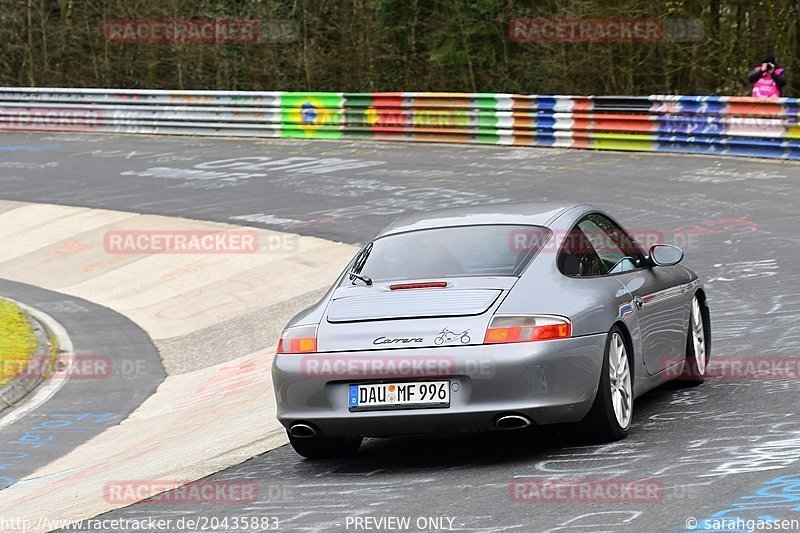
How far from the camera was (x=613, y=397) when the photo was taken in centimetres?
721

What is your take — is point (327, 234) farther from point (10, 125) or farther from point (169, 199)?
point (10, 125)

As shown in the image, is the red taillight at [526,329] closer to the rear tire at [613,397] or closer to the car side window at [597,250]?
the rear tire at [613,397]

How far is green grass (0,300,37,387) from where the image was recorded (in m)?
13.3

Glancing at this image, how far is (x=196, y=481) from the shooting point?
7.36 meters

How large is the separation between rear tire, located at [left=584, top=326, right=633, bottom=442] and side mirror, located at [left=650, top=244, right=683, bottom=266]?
0.94 metres

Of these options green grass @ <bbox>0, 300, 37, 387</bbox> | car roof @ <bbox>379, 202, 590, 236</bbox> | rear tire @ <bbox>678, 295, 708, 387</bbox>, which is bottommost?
green grass @ <bbox>0, 300, 37, 387</bbox>

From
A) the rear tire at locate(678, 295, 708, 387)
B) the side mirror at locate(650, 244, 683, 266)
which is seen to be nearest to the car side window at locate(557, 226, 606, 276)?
the side mirror at locate(650, 244, 683, 266)

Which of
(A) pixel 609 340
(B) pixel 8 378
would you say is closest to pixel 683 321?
(A) pixel 609 340

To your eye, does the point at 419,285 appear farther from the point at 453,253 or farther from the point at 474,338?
the point at 474,338

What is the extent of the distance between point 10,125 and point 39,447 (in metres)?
27.3

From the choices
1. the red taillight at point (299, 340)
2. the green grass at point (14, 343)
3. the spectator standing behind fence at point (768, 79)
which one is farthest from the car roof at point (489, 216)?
the spectator standing behind fence at point (768, 79)

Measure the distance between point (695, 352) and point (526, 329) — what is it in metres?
2.35

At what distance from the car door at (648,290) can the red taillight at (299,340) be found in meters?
1.88

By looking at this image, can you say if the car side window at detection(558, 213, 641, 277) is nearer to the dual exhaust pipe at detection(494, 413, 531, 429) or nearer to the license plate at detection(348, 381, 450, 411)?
the dual exhaust pipe at detection(494, 413, 531, 429)
